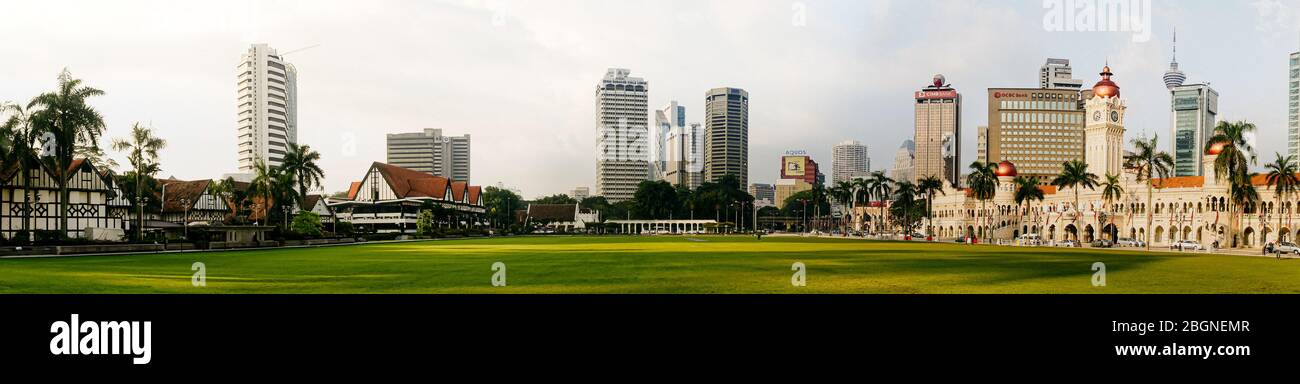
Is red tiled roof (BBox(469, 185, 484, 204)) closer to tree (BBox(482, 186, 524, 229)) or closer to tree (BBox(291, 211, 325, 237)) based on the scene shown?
tree (BBox(482, 186, 524, 229))

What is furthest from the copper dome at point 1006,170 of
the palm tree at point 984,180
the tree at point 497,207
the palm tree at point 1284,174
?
the tree at point 497,207

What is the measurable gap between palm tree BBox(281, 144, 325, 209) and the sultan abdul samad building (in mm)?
71859

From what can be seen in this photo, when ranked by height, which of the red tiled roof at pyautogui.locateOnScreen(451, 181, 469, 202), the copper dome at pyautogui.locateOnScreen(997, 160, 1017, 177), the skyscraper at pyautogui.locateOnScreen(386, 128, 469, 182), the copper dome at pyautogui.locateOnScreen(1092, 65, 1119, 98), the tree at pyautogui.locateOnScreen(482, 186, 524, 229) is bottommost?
the tree at pyautogui.locateOnScreen(482, 186, 524, 229)

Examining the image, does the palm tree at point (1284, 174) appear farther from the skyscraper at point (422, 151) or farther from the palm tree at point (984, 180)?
the skyscraper at point (422, 151)

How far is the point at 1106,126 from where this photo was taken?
103188mm

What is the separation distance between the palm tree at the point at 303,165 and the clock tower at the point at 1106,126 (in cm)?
10564

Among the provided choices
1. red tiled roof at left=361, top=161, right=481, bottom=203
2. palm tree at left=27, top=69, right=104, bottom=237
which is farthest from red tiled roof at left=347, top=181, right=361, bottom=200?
palm tree at left=27, top=69, right=104, bottom=237

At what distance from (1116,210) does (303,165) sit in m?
92.5

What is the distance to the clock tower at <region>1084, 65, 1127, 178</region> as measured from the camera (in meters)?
104

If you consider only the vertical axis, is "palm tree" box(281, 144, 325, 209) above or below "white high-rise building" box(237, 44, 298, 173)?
below

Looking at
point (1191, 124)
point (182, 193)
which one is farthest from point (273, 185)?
point (1191, 124)

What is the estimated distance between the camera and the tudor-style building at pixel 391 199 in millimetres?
110375

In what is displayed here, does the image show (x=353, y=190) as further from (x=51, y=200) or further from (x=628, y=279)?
(x=628, y=279)
